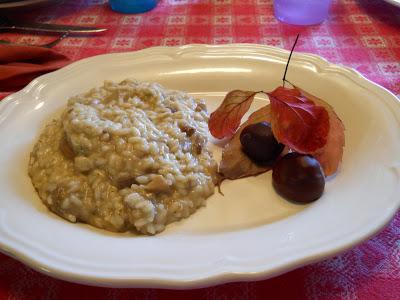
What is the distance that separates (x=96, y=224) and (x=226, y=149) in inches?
18.6

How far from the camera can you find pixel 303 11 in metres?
2.29

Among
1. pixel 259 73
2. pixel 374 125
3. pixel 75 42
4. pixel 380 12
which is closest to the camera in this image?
pixel 374 125

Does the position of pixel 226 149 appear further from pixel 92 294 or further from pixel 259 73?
pixel 92 294

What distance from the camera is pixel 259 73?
5.65 feet

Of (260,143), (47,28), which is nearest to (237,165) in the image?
(260,143)

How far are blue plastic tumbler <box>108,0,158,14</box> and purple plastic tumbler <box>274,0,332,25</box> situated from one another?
0.75m

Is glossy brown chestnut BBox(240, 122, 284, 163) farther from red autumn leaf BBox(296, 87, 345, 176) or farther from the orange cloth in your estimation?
the orange cloth

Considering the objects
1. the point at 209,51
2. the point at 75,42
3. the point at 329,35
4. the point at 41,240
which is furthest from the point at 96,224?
the point at 329,35

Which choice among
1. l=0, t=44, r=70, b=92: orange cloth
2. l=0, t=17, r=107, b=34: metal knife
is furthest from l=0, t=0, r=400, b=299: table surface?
l=0, t=44, r=70, b=92: orange cloth

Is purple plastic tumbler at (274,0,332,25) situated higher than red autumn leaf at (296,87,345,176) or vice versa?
red autumn leaf at (296,87,345,176)

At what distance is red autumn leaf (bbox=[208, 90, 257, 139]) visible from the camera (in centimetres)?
140

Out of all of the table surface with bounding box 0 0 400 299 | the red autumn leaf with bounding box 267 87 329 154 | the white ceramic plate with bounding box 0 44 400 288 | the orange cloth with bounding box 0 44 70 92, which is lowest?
the table surface with bounding box 0 0 400 299

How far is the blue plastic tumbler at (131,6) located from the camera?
8.04ft

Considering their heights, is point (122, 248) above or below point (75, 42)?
above
